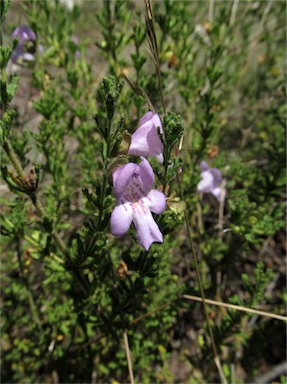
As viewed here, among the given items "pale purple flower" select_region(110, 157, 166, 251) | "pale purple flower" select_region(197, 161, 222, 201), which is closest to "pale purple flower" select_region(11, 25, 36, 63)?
"pale purple flower" select_region(197, 161, 222, 201)

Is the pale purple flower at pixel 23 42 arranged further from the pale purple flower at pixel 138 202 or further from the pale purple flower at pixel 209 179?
the pale purple flower at pixel 138 202

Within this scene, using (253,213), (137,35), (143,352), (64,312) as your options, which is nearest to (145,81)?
(137,35)

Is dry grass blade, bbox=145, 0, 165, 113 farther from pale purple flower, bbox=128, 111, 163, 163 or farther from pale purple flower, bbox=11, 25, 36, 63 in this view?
pale purple flower, bbox=11, 25, 36, 63

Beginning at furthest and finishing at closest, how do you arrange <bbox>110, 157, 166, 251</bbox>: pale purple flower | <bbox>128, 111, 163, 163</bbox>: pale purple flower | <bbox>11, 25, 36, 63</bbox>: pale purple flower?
<bbox>11, 25, 36, 63</bbox>: pale purple flower
<bbox>128, 111, 163, 163</bbox>: pale purple flower
<bbox>110, 157, 166, 251</bbox>: pale purple flower

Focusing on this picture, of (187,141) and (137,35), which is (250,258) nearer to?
(187,141)

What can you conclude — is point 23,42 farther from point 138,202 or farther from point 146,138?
point 138,202

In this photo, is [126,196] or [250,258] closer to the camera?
[126,196]
